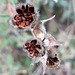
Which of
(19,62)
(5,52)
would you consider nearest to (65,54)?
(19,62)

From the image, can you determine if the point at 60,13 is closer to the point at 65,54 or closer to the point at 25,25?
the point at 65,54

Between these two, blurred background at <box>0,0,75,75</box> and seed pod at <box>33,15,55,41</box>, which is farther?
blurred background at <box>0,0,75,75</box>

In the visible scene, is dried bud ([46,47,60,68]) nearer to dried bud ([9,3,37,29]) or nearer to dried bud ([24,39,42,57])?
dried bud ([24,39,42,57])

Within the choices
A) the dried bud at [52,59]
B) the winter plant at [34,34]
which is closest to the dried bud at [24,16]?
the winter plant at [34,34]

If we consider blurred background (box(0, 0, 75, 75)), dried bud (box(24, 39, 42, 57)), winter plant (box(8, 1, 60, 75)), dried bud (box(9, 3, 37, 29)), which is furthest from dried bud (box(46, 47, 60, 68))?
blurred background (box(0, 0, 75, 75))

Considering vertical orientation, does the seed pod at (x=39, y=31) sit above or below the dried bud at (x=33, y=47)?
above

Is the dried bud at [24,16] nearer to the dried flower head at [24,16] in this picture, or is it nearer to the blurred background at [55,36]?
the dried flower head at [24,16]
